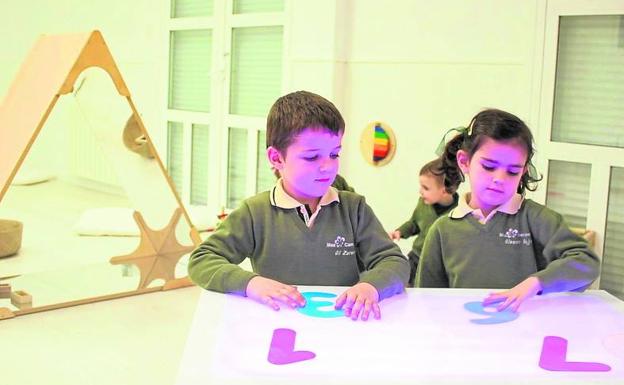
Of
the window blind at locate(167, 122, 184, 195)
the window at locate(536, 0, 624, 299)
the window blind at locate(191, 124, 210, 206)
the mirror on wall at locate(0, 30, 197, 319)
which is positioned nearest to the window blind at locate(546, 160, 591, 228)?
the window at locate(536, 0, 624, 299)

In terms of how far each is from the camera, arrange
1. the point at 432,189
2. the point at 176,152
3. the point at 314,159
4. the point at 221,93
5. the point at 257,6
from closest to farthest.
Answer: the point at 314,159 < the point at 432,189 < the point at 257,6 < the point at 221,93 < the point at 176,152

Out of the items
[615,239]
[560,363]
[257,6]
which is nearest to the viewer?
[560,363]

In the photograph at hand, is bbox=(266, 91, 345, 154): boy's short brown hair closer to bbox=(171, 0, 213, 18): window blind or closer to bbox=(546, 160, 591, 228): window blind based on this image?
bbox=(546, 160, 591, 228): window blind

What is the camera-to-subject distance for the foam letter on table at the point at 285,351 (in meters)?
1.08

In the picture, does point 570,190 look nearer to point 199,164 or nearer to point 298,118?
point 298,118

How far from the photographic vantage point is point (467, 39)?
10.9 feet

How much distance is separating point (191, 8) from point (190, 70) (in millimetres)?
391

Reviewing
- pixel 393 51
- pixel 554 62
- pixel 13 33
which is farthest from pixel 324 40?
pixel 13 33

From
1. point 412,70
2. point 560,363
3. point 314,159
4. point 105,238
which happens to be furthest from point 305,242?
point 105,238

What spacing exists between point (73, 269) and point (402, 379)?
2.58 metres

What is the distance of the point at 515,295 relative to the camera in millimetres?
1413

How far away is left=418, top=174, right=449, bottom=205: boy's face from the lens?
2766mm

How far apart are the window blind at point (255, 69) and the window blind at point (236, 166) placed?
140 mm

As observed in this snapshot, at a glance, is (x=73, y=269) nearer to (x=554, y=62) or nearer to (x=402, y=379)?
(x=554, y=62)
